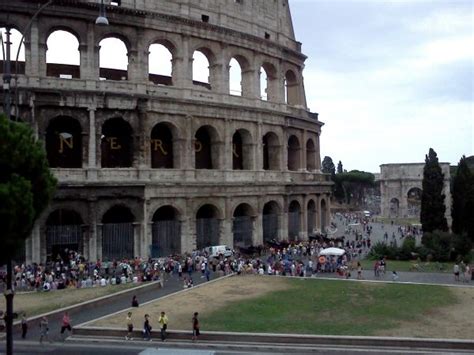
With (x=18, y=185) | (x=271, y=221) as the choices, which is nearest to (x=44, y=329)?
(x=18, y=185)

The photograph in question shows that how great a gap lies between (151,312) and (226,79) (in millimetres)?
19768

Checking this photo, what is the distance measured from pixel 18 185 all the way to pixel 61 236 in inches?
763

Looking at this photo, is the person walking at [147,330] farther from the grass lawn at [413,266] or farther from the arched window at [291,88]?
the arched window at [291,88]

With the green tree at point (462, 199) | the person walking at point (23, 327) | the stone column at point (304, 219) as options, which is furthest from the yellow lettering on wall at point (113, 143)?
the green tree at point (462, 199)

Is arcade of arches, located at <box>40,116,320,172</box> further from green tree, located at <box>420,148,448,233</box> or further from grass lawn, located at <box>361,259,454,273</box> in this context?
grass lawn, located at <box>361,259,454,273</box>

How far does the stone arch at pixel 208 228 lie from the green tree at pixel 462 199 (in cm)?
1585

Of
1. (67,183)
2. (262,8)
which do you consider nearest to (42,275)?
(67,183)

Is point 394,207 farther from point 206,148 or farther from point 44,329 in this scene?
point 44,329

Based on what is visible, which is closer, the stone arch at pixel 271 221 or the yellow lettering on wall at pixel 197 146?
the yellow lettering on wall at pixel 197 146

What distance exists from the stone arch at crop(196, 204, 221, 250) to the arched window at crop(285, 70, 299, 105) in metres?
12.9

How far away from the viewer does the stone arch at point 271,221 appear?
39.6m

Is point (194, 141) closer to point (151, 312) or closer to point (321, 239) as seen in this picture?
point (321, 239)

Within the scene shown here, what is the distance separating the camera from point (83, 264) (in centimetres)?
2873

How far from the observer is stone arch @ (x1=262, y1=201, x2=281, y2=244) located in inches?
1558
